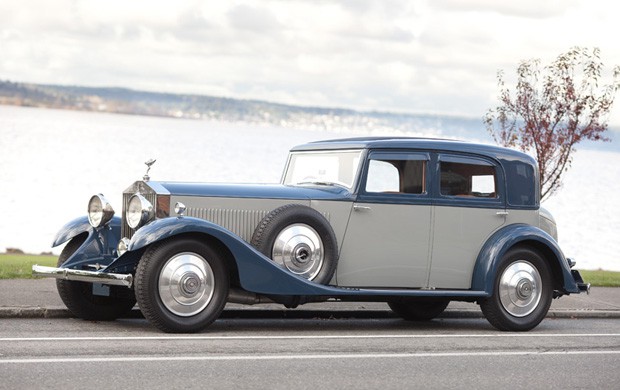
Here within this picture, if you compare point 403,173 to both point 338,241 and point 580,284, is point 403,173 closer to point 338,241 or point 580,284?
point 338,241

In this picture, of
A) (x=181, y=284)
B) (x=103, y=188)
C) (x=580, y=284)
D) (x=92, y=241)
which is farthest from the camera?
(x=103, y=188)

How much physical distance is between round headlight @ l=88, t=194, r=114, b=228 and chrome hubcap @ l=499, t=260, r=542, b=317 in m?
4.16

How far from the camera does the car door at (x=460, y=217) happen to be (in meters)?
11.6

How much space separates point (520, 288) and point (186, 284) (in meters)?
3.73

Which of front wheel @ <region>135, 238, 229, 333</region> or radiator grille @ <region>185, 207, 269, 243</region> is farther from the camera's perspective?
radiator grille @ <region>185, 207, 269, 243</region>

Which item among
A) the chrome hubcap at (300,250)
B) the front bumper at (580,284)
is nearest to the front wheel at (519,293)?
the front bumper at (580,284)

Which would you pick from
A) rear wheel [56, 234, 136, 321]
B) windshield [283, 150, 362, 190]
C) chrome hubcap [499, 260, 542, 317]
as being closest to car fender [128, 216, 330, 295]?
rear wheel [56, 234, 136, 321]

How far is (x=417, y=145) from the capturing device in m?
11.6

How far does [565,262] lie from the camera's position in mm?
11977

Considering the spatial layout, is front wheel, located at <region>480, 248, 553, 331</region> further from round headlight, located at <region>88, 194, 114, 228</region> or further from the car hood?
round headlight, located at <region>88, 194, 114, 228</region>

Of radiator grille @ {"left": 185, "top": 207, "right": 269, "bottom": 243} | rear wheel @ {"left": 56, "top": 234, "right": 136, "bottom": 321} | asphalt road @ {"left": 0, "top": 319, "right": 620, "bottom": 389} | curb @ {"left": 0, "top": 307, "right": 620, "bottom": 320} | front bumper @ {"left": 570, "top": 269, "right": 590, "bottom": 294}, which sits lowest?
asphalt road @ {"left": 0, "top": 319, "right": 620, "bottom": 389}

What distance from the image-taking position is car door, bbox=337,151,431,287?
36.7ft

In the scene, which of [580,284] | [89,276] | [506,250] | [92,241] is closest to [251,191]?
[92,241]

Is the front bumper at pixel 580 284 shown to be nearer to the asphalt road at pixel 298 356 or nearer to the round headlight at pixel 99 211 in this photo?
the asphalt road at pixel 298 356
